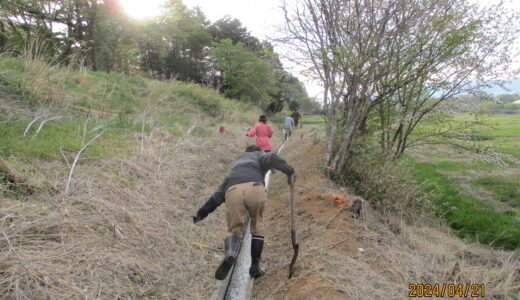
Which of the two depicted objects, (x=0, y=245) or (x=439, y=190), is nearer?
(x=0, y=245)

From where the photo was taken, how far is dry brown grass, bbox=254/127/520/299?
307 centimetres

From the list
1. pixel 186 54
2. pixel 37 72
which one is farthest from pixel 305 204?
pixel 186 54

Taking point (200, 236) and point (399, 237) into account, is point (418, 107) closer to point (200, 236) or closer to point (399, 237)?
point (399, 237)

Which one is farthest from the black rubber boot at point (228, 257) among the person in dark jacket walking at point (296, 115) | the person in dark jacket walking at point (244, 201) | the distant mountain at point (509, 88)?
the person in dark jacket walking at point (296, 115)

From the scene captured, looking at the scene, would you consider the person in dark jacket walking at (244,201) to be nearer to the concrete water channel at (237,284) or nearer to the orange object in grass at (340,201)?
the concrete water channel at (237,284)

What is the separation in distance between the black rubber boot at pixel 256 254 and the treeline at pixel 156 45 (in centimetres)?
468

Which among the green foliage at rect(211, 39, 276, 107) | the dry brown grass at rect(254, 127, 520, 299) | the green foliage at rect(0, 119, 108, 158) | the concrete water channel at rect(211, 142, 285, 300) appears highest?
the green foliage at rect(211, 39, 276, 107)

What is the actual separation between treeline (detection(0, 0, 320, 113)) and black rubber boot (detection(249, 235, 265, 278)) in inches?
184

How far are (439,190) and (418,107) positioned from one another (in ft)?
8.13

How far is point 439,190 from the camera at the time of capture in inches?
316

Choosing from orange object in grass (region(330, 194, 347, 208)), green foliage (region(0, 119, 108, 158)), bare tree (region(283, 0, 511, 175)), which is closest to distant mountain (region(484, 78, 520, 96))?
bare tree (region(283, 0, 511, 175))

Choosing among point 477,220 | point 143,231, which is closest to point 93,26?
point 143,231

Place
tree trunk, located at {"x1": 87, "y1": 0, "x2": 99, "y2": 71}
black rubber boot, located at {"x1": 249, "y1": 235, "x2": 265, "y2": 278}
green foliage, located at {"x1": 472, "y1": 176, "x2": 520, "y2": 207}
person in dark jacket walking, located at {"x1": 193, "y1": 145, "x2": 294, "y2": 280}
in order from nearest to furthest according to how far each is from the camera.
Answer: person in dark jacket walking, located at {"x1": 193, "y1": 145, "x2": 294, "y2": 280} → black rubber boot, located at {"x1": 249, "y1": 235, "x2": 265, "y2": 278} → green foliage, located at {"x1": 472, "y1": 176, "x2": 520, "y2": 207} → tree trunk, located at {"x1": 87, "y1": 0, "x2": 99, "y2": 71}

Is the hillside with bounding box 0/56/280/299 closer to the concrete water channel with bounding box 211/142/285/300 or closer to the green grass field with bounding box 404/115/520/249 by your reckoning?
the concrete water channel with bounding box 211/142/285/300
